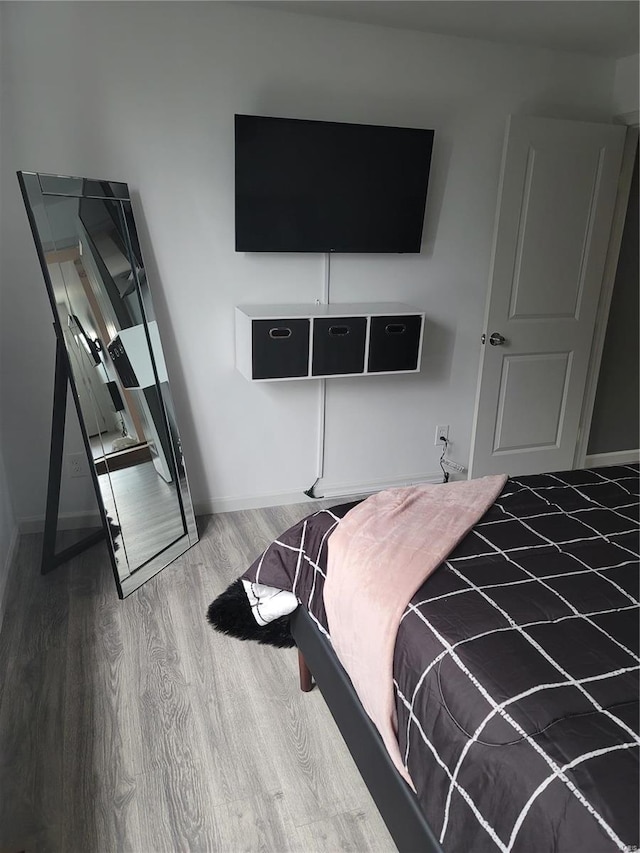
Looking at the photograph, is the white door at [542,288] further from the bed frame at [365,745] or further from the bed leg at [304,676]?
the bed frame at [365,745]

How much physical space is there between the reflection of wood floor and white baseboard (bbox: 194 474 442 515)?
0.36 meters

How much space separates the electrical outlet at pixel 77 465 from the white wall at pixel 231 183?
0.40 feet

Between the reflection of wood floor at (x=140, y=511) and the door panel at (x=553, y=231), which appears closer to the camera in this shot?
the reflection of wood floor at (x=140, y=511)

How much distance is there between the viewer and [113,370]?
8.54ft

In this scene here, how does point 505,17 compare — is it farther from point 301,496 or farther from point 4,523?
point 4,523

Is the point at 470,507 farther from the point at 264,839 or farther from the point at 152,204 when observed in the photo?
the point at 152,204

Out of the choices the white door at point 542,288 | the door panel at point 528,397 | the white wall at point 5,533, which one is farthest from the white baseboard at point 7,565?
the door panel at point 528,397

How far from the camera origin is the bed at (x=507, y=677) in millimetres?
993

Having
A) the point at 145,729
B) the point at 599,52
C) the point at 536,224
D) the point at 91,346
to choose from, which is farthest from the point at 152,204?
the point at 599,52

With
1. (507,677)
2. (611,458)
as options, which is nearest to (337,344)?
(507,677)

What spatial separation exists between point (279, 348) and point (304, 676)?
145 cm

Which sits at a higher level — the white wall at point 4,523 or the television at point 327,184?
the television at point 327,184

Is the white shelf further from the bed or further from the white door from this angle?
the bed

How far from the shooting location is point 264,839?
156 cm
